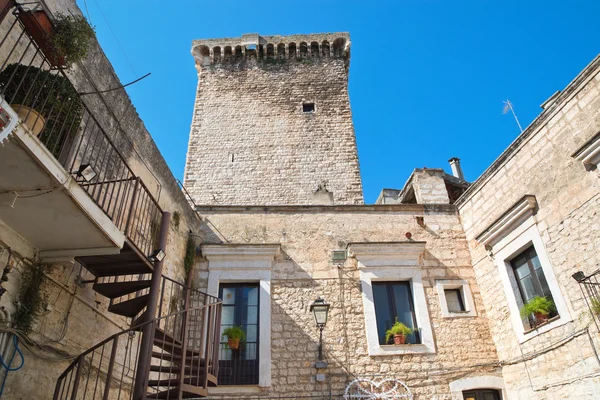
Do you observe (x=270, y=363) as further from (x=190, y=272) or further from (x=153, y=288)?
(x=153, y=288)

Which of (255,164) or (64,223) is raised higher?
(255,164)

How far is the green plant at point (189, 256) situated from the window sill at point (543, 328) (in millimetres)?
5840

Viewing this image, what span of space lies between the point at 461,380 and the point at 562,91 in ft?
16.4

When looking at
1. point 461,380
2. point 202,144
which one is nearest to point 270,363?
point 461,380

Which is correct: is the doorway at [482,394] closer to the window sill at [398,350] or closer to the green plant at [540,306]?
the window sill at [398,350]

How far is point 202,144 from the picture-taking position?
49.7 feet

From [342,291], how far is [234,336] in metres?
2.15

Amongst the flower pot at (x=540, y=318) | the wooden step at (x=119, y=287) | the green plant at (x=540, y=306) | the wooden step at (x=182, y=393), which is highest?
the green plant at (x=540, y=306)

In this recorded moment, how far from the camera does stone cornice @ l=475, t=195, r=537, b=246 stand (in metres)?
7.40

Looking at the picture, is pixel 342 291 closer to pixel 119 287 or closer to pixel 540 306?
pixel 540 306

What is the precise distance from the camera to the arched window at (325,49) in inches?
694

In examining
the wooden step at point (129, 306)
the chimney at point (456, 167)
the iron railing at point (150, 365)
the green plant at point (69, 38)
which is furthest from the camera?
the chimney at point (456, 167)

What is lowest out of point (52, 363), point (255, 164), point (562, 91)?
point (52, 363)

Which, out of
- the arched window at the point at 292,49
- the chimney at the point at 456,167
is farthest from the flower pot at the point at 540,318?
the arched window at the point at 292,49
